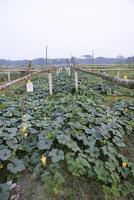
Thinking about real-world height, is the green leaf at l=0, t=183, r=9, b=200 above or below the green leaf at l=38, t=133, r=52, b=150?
below

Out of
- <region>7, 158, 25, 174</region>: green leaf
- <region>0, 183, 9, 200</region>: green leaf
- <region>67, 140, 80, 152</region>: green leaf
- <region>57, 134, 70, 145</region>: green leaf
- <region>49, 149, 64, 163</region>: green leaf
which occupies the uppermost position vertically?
<region>57, 134, 70, 145</region>: green leaf

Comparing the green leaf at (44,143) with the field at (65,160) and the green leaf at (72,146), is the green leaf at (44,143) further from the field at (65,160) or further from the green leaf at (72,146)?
the green leaf at (72,146)

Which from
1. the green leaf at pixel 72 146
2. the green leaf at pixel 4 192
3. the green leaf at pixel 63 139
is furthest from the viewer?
the green leaf at pixel 63 139

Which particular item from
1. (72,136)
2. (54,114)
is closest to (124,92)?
(54,114)

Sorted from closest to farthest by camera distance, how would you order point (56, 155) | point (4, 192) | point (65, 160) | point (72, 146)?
point (4, 192), point (56, 155), point (65, 160), point (72, 146)

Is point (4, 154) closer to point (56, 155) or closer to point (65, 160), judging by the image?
point (56, 155)

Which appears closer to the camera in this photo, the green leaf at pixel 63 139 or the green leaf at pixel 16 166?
the green leaf at pixel 16 166

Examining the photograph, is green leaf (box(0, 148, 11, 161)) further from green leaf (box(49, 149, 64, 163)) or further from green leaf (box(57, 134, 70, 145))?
green leaf (box(57, 134, 70, 145))

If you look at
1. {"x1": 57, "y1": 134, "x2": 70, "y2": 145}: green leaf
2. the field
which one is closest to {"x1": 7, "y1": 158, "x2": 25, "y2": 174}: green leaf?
the field

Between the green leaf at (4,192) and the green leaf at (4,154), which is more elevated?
the green leaf at (4,154)

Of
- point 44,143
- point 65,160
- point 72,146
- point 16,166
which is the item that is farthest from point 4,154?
point 72,146

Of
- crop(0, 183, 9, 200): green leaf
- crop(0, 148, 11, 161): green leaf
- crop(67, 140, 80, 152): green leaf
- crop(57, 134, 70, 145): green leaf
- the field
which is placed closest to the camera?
crop(0, 183, 9, 200): green leaf

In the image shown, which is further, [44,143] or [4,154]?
[44,143]

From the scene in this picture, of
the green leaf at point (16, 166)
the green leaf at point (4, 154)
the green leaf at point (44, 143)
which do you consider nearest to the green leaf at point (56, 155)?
the green leaf at point (44, 143)
